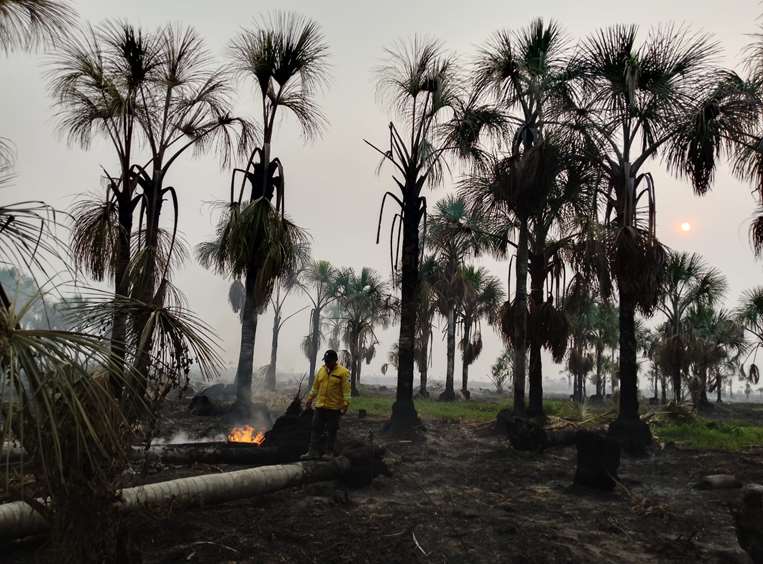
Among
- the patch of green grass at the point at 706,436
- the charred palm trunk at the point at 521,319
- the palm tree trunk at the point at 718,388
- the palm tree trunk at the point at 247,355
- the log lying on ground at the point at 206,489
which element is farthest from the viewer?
the palm tree trunk at the point at 718,388

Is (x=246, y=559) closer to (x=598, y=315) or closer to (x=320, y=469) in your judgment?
(x=320, y=469)

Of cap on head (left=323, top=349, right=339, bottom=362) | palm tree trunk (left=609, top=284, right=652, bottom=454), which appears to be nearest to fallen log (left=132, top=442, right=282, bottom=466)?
cap on head (left=323, top=349, right=339, bottom=362)

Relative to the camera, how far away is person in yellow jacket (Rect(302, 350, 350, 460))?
8555 millimetres

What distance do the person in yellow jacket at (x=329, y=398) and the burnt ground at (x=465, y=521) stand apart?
80 cm

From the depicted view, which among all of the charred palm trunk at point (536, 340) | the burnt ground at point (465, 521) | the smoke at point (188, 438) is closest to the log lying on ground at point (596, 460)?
the burnt ground at point (465, 521)

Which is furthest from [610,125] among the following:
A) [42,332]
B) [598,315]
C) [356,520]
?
[598,315]

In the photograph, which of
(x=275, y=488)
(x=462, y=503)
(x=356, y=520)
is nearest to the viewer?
(x=356, y=520)

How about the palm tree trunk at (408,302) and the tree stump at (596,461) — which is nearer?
the tree stump at (596,461)

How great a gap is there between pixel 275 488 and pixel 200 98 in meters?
9.42

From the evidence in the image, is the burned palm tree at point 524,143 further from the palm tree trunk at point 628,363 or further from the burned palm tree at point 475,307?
the burned palm tree at point 475,307

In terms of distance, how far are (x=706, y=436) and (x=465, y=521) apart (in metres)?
11.7

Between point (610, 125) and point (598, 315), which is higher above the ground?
point (610, 125)

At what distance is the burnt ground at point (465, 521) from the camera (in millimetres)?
5523

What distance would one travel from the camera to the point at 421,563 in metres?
5.32
